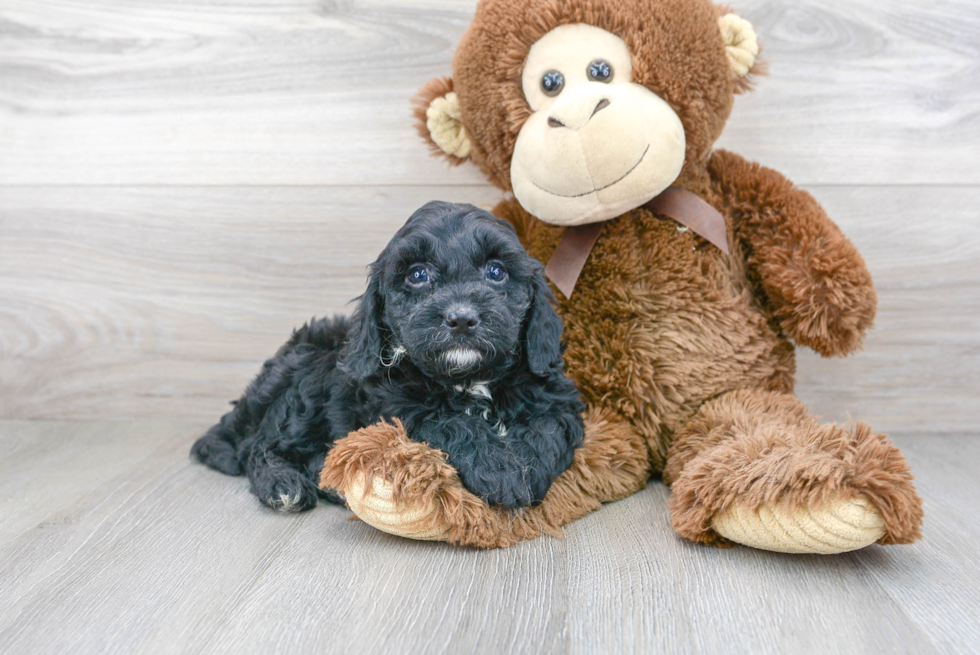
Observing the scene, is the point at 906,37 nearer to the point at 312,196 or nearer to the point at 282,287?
the point at 312,196

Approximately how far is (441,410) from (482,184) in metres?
0.89

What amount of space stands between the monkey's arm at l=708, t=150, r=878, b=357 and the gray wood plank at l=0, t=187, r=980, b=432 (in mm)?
480

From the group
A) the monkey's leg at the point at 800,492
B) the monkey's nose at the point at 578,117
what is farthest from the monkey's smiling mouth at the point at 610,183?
the monkey's leg at the point at 800,492

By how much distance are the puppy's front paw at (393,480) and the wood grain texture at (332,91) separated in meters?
1.03

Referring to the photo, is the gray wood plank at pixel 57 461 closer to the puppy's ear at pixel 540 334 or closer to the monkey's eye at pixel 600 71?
the puppy's ear at pixel 540 334

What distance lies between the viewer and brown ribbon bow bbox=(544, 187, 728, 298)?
1.68 meters

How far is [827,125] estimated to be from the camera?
210 cm

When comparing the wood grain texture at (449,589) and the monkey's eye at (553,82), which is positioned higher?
the monkey's eye at (553,82)

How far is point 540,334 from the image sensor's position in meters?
1.46

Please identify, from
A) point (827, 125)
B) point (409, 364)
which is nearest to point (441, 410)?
point (409, 364)

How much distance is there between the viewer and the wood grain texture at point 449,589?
108cm

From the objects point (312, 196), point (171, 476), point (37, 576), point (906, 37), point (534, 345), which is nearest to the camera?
point (37, 576)

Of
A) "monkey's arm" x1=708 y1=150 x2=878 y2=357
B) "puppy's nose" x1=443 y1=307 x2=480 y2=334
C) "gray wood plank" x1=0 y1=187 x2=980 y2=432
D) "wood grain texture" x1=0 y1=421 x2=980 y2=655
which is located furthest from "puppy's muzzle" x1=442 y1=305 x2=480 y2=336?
"gray wood plank" x1=0 y1=187 x2=980 y2=432

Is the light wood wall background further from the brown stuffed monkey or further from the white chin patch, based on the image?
the white chin patch
